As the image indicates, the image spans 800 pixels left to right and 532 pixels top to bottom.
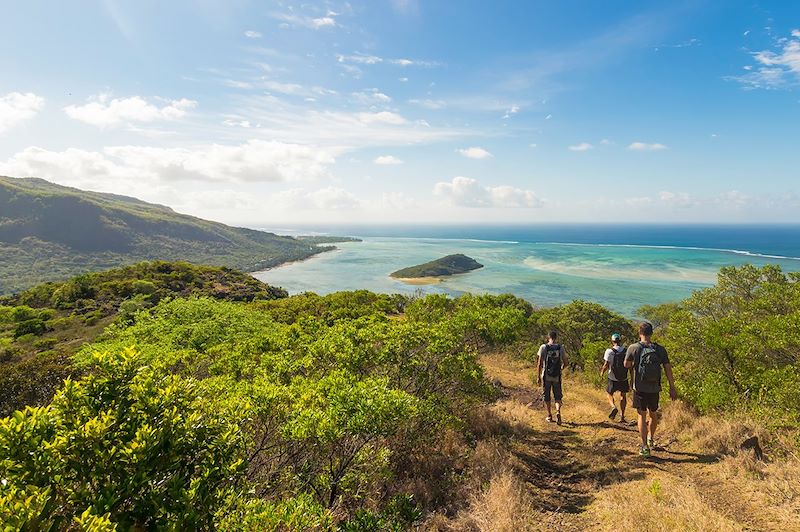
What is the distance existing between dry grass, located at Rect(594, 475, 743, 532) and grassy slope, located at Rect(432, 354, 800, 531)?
16mm

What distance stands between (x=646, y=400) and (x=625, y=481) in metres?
1.85

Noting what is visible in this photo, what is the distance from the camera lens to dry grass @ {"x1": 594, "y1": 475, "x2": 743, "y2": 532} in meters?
5.40

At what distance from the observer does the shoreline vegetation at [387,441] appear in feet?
10.7

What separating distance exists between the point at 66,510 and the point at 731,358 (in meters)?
14.5

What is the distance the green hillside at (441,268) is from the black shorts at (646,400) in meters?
146

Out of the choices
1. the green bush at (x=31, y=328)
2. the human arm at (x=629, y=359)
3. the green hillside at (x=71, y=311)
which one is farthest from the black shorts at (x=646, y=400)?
the green bush at (x=31, y=328)

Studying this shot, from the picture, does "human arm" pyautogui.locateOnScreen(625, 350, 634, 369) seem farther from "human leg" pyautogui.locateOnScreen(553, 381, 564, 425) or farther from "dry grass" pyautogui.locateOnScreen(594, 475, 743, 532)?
"dry grass" pyautogui.locateOnScreen(594, 475, 743, 532)

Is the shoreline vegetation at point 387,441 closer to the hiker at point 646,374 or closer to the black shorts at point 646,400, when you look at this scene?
the hiker at point 646,374

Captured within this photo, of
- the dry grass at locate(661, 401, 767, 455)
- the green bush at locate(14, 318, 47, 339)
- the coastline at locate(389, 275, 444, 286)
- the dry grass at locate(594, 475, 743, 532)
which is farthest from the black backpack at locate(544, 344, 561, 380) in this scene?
the coastline at locate(389, 275, 444, 286)

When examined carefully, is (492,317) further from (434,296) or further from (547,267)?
(547,267)

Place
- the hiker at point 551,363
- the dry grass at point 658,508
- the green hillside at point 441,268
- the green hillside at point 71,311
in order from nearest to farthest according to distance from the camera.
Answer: the dry grass at point 658,508 < the hiker at point 551,363 < the green hillside at point 71,311 < the green hillside at point 441,268

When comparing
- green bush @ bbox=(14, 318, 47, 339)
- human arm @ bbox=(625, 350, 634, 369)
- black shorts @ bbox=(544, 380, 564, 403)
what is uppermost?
human arm @ bbox=(625, 350, 634, 369)

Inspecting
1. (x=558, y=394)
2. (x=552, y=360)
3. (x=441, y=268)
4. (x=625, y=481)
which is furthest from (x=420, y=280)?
(x=625, y=481)

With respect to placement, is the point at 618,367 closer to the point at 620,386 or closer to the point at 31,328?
the point at 620,386
